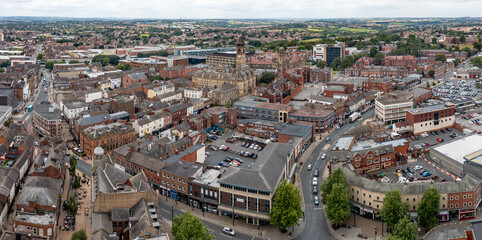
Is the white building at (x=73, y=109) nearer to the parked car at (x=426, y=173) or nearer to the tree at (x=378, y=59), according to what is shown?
the parked car at (x=426, y=173)

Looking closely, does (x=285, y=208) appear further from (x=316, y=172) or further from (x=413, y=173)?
(x=413, y=173)

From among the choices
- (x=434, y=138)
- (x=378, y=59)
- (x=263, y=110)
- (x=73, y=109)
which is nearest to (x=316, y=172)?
(x=434, y=138)

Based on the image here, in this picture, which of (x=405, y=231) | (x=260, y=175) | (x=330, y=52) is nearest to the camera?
(x=405, y=231)

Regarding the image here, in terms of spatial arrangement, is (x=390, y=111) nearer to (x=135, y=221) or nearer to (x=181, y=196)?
(x=181, y=196)

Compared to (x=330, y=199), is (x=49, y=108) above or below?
above

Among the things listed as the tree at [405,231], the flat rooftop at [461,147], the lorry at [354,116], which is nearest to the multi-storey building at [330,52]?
the lorry at [354,116]

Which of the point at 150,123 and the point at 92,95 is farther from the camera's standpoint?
the point at 92,95

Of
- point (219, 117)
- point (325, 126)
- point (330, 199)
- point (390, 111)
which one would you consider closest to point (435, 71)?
point (390, 111)
